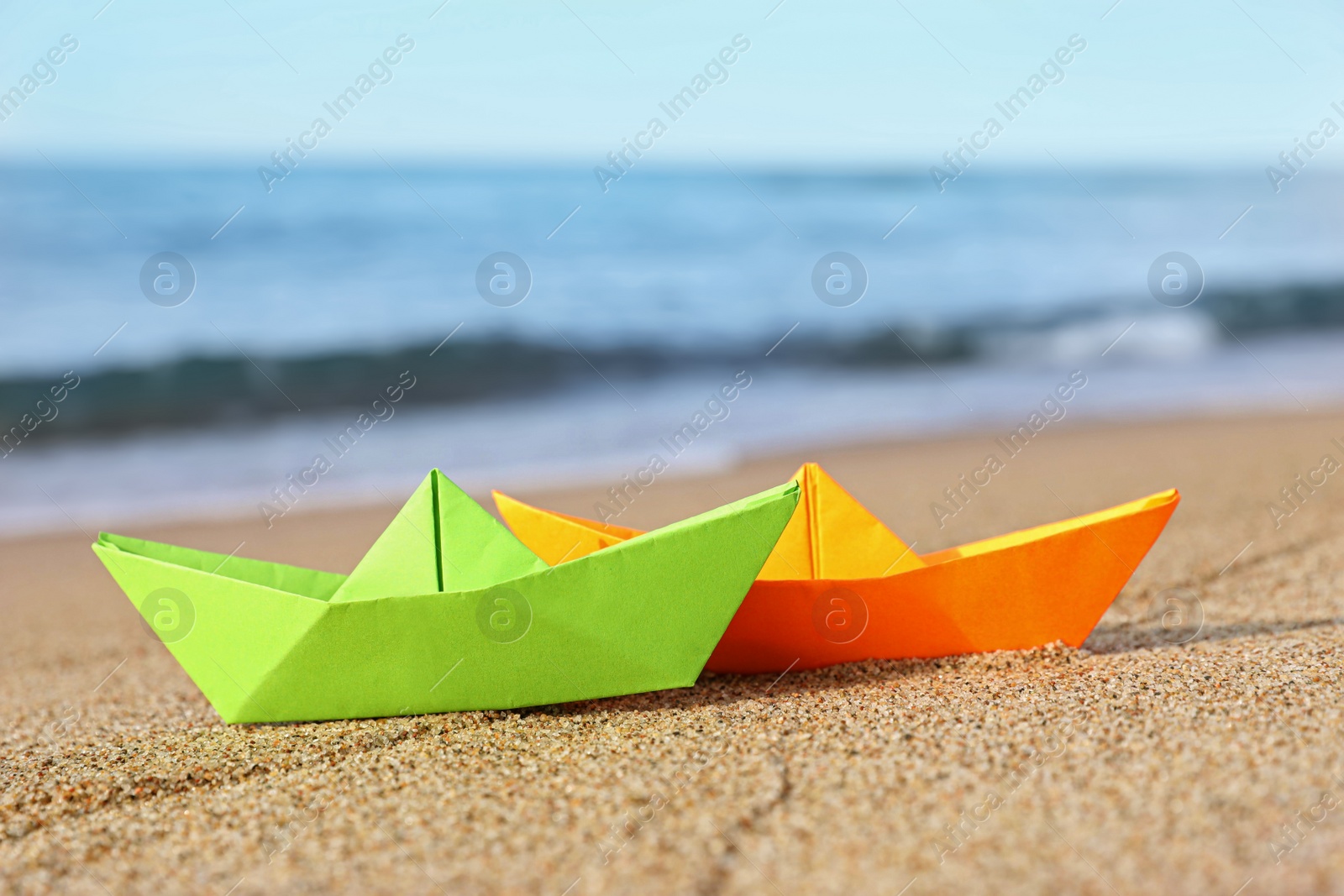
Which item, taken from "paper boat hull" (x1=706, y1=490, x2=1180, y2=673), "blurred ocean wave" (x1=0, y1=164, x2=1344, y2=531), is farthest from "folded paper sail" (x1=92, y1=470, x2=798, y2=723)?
"blurred ocean wave" (x1=0, y1=164, x2=1344, y2=531)

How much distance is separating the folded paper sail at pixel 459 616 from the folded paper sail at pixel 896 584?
0.25 m

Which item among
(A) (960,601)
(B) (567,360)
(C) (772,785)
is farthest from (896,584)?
(B) (567,360)

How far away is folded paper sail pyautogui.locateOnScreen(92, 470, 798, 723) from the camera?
1.97 meters

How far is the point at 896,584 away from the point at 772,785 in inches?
27.6

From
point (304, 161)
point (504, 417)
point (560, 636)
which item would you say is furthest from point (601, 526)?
point (304, 161)

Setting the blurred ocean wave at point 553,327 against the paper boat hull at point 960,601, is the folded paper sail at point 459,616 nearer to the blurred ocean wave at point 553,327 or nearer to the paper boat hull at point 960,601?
the paper boat hull at point 960,601

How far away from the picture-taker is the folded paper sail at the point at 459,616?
6.47ft

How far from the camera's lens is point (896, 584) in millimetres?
2250

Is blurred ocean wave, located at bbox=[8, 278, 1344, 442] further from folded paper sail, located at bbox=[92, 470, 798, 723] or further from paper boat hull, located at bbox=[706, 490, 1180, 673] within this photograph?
paper boat hull, located at bbox=[706, 490, 1180, 673]

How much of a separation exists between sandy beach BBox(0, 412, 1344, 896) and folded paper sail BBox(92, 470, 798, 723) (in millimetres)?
95

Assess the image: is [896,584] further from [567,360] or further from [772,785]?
[567,360]

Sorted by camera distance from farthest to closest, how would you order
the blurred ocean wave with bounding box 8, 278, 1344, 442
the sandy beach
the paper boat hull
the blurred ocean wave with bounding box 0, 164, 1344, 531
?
the blurred ocean wave with bounding box 8, 278, 1344, 442 < the blurred ocean wave with bounding box 0, 164, 1344, 531 < the paper boat hull < the sandy beach

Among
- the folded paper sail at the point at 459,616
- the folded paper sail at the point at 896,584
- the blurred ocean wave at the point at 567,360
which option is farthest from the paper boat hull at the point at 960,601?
the blurred ocean wave at the point at 567,360

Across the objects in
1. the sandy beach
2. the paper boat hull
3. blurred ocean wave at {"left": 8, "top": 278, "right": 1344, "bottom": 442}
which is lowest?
the sandy beach
